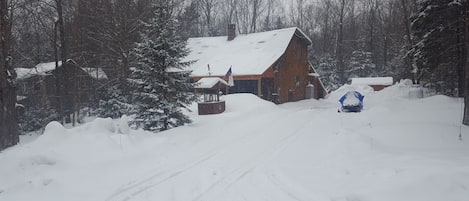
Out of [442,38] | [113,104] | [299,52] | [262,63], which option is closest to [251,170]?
[442,38]

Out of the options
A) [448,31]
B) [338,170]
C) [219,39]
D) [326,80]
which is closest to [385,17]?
[326,80]

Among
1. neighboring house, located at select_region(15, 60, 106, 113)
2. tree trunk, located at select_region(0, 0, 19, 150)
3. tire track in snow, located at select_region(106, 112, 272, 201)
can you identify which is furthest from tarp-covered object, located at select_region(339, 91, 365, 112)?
neighboring house, located at select_region(15, 60, 106, 113)

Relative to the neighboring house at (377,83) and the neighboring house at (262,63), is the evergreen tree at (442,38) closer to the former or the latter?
the neighboring house at (262,63)

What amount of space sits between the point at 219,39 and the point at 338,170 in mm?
31576

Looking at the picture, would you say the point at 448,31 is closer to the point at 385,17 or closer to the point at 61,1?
the point at 61,1

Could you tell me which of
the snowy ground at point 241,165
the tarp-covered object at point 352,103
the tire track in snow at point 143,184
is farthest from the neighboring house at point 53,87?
the tire track in snow at point 143,184

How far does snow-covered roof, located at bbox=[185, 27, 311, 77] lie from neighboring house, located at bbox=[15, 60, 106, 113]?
869 cm

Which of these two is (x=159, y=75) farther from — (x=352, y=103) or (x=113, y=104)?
(x=352, y=103)

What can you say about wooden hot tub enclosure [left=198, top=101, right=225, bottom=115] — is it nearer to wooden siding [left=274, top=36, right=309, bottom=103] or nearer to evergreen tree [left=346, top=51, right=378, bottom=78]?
wooden siding [left=274, top=36, right=309, bottom=103]

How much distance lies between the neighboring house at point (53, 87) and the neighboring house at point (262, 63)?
8.68 meters

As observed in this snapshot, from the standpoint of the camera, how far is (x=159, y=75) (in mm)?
13820

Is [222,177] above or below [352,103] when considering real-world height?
below

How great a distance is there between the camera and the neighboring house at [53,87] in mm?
23938

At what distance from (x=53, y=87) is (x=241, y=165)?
2757 centimetres
